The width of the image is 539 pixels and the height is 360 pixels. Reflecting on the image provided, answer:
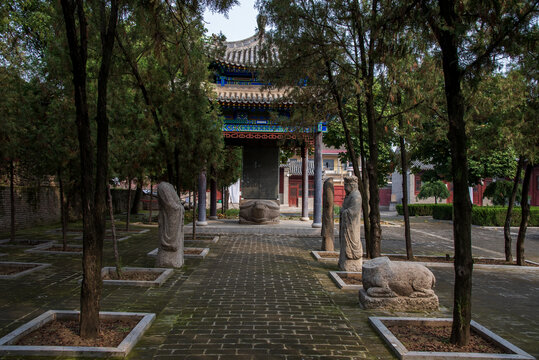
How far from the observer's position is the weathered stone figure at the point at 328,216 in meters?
11.1

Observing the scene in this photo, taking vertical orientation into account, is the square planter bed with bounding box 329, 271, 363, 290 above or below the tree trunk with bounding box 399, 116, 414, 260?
below

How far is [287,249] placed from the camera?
12180mm

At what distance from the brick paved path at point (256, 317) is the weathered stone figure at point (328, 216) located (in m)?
2.17

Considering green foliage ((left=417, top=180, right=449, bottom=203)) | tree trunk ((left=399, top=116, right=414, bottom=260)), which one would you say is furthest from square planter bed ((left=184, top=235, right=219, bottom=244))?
green foliage ((left=417, top=180, right=449, bottom=203))

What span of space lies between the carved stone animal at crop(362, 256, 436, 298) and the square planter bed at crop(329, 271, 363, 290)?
1.15 metres

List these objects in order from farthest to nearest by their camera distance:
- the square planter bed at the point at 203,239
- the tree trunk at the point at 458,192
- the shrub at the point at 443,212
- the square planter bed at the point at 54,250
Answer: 1. the shrub at the point at 443,212
2. the square planter bed at the point at 203,239
3. the square planter bed at the point at 54,250
4. the tree trunk at the point at 458,192

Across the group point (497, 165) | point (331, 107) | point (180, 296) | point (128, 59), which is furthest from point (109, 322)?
point (497, 165)

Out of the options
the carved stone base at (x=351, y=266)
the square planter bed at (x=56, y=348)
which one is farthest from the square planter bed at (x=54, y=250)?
the carved stone base at (x=351, y=266)

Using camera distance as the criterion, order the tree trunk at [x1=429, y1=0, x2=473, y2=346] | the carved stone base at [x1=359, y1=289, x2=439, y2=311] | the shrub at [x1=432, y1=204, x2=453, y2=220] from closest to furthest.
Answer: the tree trunk at [x1=429, y1=0, x2=473, y2=346]
the carved stone base at [x1=359, y1=289, x2=439, y2=311]
the shrub at [x1=432, y1=204, x2=453, y2=220]

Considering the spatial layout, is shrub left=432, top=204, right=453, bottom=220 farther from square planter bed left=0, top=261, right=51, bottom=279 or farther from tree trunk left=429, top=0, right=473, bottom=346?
square planter bed left=0, top=261, right=51, bottom=279

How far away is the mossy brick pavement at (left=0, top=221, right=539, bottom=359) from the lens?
177 inches

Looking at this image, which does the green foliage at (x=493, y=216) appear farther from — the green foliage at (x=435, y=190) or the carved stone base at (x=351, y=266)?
the carved stone base at (x=351, y=266)

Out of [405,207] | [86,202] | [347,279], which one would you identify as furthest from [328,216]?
[86,202]

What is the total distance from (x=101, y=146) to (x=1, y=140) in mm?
5807
